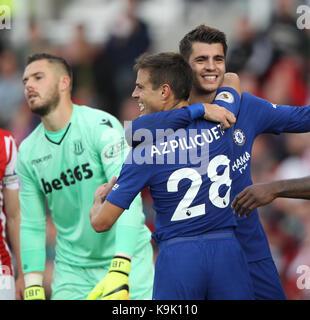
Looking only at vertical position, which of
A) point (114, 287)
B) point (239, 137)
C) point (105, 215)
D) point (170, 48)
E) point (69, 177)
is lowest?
point (114, 287)

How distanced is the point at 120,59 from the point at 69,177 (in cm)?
553

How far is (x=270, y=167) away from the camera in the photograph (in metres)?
9.06

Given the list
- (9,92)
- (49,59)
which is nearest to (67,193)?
(49,59)

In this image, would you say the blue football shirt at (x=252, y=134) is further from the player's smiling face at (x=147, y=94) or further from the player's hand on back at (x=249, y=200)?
the player's smiling face at (x=147, y=94)

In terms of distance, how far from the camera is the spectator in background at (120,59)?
10750 mm

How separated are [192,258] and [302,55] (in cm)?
644

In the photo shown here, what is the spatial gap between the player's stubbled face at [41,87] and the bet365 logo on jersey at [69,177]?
54 cm

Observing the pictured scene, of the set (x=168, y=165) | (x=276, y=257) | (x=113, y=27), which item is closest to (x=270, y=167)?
(x=276, y=257)

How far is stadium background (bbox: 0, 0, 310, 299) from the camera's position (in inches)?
336

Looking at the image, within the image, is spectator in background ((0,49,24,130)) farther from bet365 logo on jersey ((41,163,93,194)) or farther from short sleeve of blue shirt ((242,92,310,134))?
short sleeve of blue shirt ((242,92,310,134))

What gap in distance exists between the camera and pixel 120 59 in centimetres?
1084

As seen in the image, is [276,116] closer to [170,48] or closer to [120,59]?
[120,59]

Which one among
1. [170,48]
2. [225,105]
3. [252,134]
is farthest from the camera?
[170,48]

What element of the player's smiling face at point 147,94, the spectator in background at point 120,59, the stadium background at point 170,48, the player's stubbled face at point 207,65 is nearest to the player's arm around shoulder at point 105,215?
the player's smiling face at point 147,94
